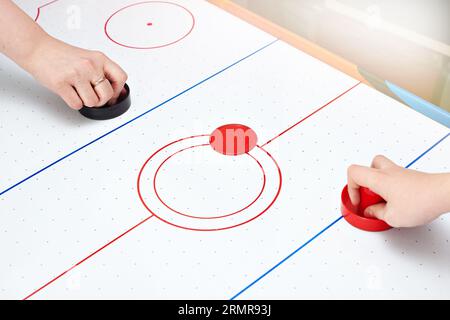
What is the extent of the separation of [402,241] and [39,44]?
0.65m

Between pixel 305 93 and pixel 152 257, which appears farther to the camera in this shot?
pixel 305 93

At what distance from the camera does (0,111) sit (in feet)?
3.07

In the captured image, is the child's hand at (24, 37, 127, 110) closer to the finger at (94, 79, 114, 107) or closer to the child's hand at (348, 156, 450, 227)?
the finger at (94, 79, 114, 107)

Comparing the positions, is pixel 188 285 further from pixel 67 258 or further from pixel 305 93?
Answer: pixel 305 93

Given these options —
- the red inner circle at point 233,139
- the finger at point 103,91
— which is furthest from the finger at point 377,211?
the finger at point 103,91

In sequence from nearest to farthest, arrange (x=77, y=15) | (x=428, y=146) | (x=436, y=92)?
(x=428, y=146), (x=77, y=15), (x=436, y=92)

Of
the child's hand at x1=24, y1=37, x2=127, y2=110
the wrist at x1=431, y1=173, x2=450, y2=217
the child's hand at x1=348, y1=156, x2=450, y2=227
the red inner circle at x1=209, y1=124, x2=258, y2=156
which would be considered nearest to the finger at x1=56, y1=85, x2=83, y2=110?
the child's hand at x1=24, y1=37, x2=127, y2=110

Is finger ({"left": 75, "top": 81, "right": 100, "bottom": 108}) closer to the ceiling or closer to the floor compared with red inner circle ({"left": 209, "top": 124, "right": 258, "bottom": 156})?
closer to the ceiling

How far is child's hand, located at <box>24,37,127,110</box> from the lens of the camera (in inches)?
34.8

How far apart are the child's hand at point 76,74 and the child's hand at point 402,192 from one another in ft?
1.36

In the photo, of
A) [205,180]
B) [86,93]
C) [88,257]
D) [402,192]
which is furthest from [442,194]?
[86,93]

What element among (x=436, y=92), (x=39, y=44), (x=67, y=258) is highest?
(x=39, y=44)
